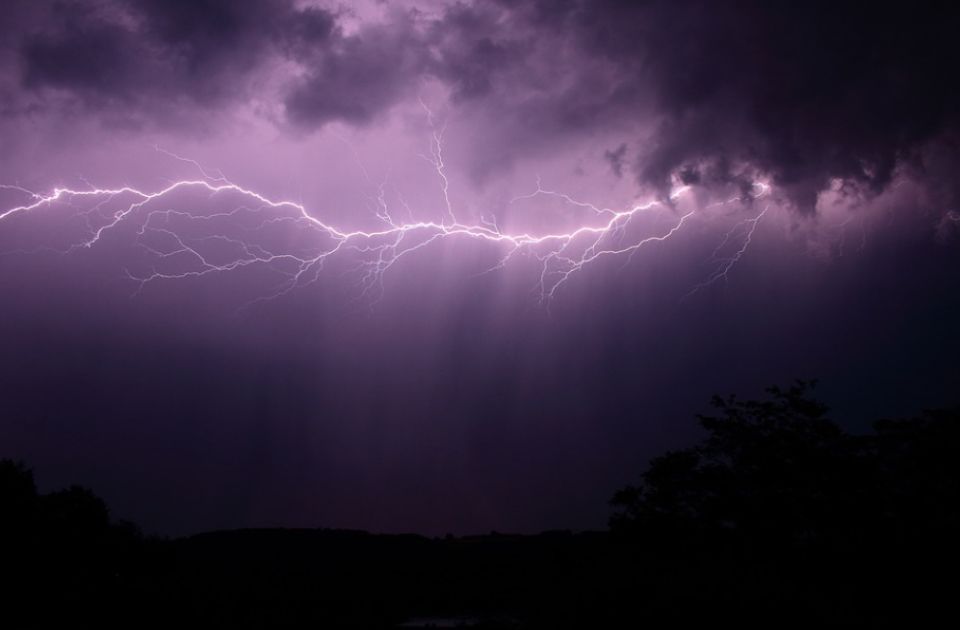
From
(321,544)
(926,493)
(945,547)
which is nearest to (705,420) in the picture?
(926,493)

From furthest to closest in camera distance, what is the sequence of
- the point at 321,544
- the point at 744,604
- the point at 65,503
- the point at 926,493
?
1. the point at 321,544
2. the point at 65,503
3. the point at 926,493
4. the point at 744,604

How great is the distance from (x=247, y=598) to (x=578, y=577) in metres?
7.10

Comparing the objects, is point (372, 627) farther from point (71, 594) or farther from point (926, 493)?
point (926, 493)

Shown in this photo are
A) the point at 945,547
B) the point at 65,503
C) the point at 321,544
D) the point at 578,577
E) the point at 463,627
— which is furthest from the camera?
the point at 321,544

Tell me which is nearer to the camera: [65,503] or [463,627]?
[463,627]

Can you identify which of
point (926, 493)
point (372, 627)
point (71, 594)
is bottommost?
point (372, 627)

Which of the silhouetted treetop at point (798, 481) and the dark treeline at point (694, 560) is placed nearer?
the dark treeline at point (694, 560)

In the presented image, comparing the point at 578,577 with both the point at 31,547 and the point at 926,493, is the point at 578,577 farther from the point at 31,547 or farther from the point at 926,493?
the point at 31,547

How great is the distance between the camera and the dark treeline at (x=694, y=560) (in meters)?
8.24

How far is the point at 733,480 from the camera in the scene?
13.3 meters

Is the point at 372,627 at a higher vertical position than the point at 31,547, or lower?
lower

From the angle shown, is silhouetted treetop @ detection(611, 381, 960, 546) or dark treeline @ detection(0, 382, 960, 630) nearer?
dark treeline @ detection(0, 382, 960, 630)

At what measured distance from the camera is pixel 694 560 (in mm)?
11258

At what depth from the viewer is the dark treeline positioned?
8.24 meters
